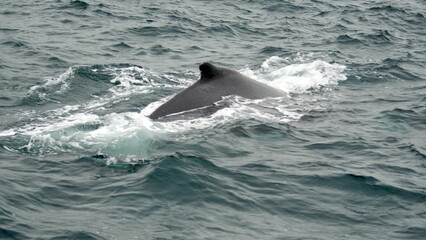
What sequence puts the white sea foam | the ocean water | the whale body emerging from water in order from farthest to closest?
the whale body emerging from water, the white sea foam, the ocean water

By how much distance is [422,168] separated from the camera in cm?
1323

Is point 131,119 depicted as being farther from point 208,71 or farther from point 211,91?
point 208,71

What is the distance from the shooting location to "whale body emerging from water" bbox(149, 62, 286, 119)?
51.9 feet

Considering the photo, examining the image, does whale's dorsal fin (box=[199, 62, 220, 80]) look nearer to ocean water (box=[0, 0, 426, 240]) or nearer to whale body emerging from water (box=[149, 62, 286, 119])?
whale body emerging from water (box=[149, 62, 286, 119])

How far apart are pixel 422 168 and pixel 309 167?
232 cm

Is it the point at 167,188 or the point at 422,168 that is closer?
the point at 167,188

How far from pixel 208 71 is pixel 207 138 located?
2624 mm

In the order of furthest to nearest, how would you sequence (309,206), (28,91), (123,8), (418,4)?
(418,4), (123,8), (28,91), (309,206)

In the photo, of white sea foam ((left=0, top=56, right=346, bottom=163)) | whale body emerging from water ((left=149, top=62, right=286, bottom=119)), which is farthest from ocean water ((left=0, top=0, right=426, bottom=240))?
whale body emerging from water ((left=149, top=62, right=286, bottom=119))

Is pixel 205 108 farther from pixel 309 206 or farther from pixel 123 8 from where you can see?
pixel 123 8

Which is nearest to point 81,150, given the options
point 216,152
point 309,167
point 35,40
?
point 216,152

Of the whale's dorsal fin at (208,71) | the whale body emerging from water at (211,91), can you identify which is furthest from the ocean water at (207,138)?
the whale's dorsal fin at (208,71)

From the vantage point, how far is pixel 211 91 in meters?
16.5

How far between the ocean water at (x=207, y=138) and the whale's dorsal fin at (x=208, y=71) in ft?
2.26
